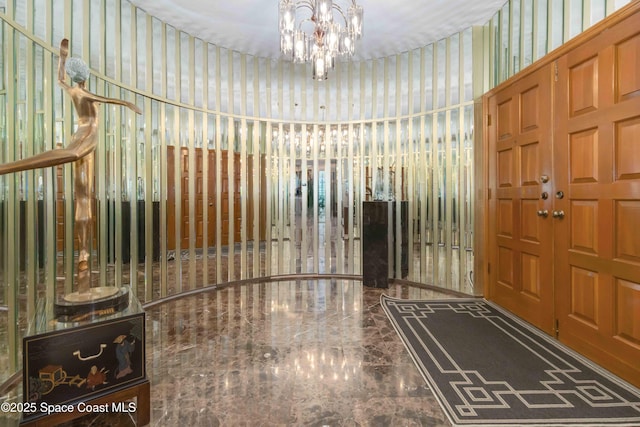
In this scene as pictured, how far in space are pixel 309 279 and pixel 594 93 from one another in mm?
3780

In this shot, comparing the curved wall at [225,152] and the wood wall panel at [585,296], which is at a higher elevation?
the curved wall at [225,152]

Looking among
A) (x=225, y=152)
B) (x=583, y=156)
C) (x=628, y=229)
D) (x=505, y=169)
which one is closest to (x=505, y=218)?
(x=505, y=169)

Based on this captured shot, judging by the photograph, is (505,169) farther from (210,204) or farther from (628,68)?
(210,204)

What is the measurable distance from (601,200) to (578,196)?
7.8 inches

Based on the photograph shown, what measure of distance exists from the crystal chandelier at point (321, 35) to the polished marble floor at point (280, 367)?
2418mm

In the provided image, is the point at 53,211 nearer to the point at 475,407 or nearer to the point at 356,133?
the point at 475,407

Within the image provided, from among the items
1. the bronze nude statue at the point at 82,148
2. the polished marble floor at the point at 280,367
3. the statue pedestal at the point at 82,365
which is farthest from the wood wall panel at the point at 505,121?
the statue pedestal at the point at 82,365

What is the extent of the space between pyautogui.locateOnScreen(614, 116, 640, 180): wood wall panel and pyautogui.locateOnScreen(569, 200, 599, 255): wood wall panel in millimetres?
288

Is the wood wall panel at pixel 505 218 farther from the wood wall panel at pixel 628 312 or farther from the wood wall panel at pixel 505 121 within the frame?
the wood wall panel at pixel 628 312

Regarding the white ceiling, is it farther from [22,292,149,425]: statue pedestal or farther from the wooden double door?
[22,292,149,425]: statue pedestal

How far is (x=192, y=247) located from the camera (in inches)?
163

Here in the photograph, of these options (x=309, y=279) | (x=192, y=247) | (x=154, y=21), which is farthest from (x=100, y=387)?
(x=154, y=21)

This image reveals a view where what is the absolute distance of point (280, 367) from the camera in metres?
2.30

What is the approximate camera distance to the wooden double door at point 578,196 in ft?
6.87
